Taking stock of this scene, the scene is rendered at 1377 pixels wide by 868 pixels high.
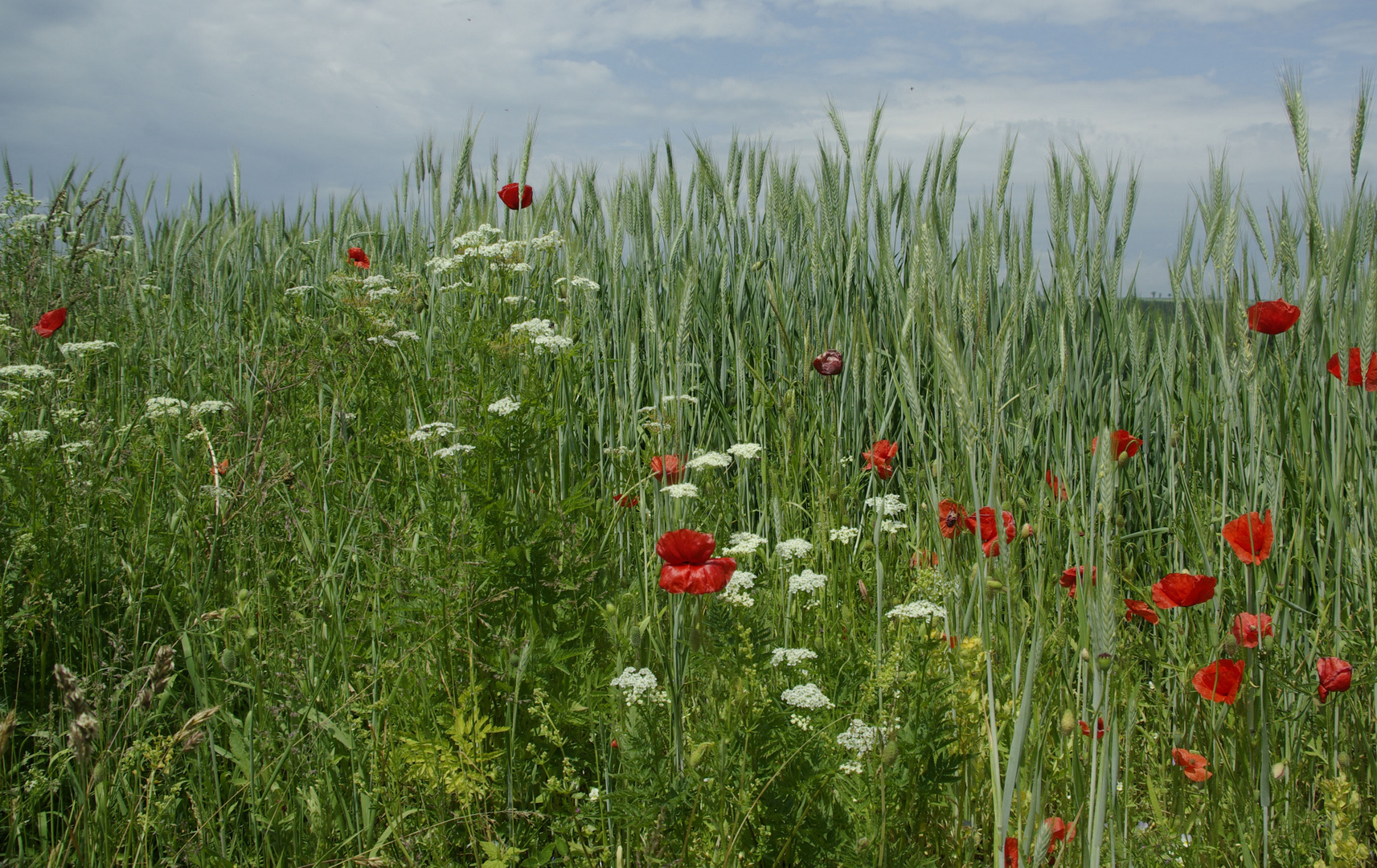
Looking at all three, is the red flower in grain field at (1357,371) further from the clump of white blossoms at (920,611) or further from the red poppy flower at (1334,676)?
the clump of white blossoms at (920,611)

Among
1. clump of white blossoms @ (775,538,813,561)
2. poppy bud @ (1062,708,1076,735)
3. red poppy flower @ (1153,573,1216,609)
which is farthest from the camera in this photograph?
clump of white blossoms @ (775,538,813,561)

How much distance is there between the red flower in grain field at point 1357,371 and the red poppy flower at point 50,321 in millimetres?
3291

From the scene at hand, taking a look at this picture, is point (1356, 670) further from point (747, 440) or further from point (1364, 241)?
point (747, 440)

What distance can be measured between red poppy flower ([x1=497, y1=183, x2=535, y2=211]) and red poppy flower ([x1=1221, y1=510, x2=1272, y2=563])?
7.24 ft

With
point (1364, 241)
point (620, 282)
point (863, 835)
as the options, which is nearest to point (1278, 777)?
point (863, 835)

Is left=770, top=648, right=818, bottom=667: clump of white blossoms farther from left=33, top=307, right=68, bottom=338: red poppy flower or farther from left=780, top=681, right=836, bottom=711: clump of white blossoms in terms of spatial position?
left=33, top=307, right=68, bottom=338: red poppy flower

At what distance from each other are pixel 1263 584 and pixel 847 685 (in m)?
0.75

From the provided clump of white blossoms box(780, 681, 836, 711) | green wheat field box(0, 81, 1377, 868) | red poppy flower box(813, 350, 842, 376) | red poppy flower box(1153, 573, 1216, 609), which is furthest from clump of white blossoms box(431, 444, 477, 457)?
red poppy flower box(1153, 573, 1216, 609)

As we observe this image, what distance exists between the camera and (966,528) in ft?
4.73

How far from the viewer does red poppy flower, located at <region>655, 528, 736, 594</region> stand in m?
1.19

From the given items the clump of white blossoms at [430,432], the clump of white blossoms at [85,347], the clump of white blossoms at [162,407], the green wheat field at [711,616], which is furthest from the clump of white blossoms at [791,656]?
the clump of white blossoms at [85,347]

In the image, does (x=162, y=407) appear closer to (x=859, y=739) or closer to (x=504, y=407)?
(x=504, y=407)

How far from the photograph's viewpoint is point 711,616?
1.23 m

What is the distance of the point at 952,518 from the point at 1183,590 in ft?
1.22
